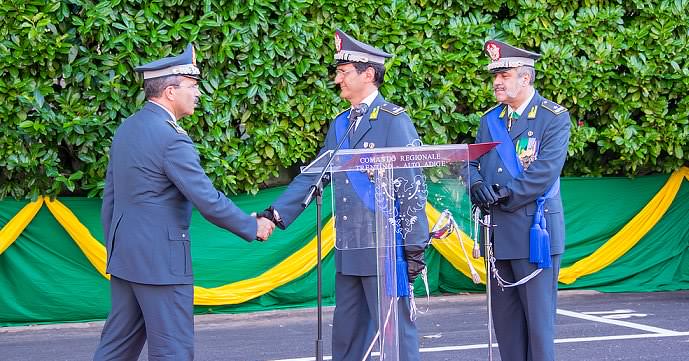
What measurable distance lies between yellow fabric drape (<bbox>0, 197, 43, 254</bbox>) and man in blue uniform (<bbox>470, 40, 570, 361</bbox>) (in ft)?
14.5

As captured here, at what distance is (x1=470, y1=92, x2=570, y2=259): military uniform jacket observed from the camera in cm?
625

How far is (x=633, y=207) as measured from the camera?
11180 millimetres

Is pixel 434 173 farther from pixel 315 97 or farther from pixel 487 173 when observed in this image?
pixel 315 97

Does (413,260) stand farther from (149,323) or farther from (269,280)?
(269,280)

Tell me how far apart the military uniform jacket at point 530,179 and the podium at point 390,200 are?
68cm

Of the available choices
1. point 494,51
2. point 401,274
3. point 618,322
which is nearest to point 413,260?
point 401,274

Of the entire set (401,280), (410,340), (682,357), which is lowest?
(682,357)

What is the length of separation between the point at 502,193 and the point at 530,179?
184 mm

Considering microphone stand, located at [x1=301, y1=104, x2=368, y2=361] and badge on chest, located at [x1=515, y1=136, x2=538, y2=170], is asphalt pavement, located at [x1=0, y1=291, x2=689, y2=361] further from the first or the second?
microphone stand, located at [x1=301, y1=104, x2=368, y2=361]

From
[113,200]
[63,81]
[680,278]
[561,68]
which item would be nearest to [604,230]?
[680,278]

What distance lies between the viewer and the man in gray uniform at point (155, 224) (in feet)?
18.0

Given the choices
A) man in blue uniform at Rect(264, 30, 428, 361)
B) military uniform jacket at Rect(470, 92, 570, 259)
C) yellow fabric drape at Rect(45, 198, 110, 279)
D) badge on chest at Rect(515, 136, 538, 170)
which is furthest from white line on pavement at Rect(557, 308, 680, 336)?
yellow fabric drape at Rect(45, 198, 110, 279)

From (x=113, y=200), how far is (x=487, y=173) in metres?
2.29

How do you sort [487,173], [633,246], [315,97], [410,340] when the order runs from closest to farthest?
[410,340], [487,173], [315,97], [633,246]
